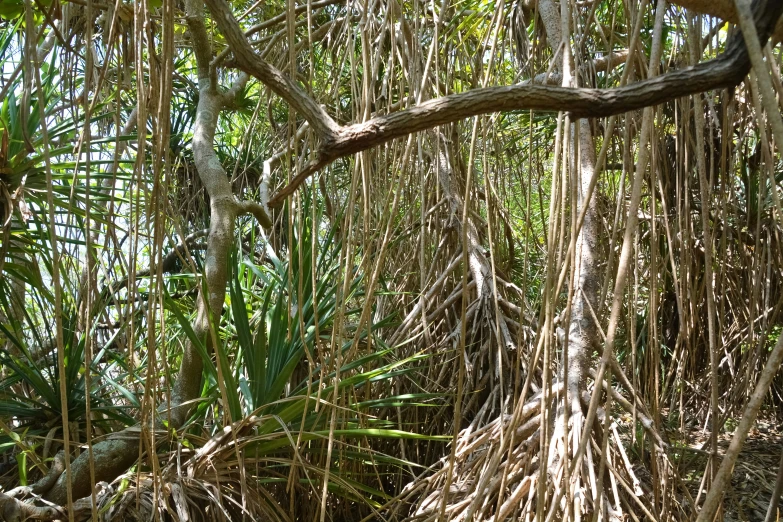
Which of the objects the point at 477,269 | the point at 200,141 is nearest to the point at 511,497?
the point at 477,269

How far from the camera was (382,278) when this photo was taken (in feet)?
6.88

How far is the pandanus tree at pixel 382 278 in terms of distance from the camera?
2.19 ft

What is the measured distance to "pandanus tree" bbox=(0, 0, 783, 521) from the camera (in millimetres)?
667

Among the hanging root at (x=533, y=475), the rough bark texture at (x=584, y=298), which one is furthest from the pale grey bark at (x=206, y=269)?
the rough bark texture at (x=584, y=298)

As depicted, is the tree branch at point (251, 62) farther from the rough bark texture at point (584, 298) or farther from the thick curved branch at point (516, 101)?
the rough bark texture at point (584, 298)

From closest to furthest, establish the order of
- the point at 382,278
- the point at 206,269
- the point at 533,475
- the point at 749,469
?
the point at 533,475 → the point at 206,269 → the point at 382,278 → the point at 749,469

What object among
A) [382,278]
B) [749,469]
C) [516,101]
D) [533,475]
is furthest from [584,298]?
[749,469]

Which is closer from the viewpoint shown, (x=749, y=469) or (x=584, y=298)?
(x=584, y=298)

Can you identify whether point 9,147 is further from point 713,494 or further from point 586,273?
point 713,494

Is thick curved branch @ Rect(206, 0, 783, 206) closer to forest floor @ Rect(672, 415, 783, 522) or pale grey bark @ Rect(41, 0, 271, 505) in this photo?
pale grey bark @ Rect(41, 0, 271, 505)

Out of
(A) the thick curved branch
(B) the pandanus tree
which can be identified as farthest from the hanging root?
(A) the thick curved branch

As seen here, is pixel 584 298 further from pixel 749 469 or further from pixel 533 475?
pixel 749 469

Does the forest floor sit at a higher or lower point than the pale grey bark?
lower

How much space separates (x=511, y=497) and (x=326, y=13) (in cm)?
231
